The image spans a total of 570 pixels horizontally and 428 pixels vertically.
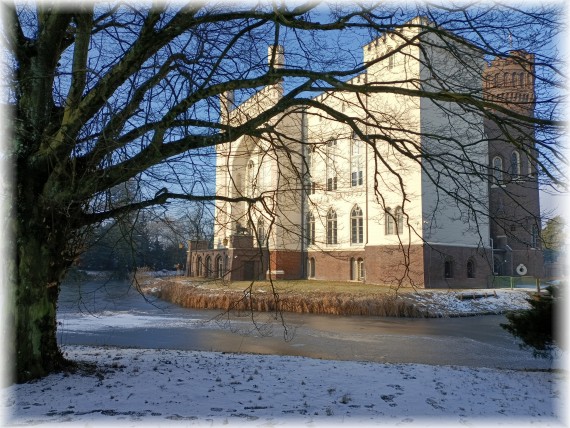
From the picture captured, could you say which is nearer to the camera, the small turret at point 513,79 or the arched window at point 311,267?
the small turret at point 513,79

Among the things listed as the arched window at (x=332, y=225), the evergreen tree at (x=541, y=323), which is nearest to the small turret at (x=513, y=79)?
the evergreen tree at (x=541, y=323)

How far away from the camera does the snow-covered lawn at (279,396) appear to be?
5.16 meters

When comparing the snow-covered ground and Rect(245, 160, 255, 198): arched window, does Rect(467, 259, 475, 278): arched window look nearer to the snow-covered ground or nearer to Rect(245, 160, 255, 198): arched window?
Rect(245, 160, 255, 198): arched window

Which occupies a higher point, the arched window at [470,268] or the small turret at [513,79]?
the small turret at [513,79]

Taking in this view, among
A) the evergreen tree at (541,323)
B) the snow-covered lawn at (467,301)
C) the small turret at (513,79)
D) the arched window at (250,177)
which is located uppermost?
the small turret at (513,79)

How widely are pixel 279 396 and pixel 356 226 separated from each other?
34950 mm

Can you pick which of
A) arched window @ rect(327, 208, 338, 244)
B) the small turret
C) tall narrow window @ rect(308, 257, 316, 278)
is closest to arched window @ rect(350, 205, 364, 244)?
arched window @ rect(327, 208, 338, 244)

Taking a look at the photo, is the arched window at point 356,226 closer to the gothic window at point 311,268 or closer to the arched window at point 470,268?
the gothic window at point 311,268

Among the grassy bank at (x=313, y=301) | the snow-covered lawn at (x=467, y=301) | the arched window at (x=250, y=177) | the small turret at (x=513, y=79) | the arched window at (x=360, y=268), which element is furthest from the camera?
the arched window at (x=360, y=268)

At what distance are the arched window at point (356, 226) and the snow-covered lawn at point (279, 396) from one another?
31.3 metres

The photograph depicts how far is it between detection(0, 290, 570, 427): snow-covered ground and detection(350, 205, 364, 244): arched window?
30.9m

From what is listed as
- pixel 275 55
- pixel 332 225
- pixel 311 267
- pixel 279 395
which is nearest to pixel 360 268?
pixel 332 225

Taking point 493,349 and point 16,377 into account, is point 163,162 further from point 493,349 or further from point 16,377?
point 493,349

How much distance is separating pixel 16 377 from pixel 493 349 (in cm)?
1417
